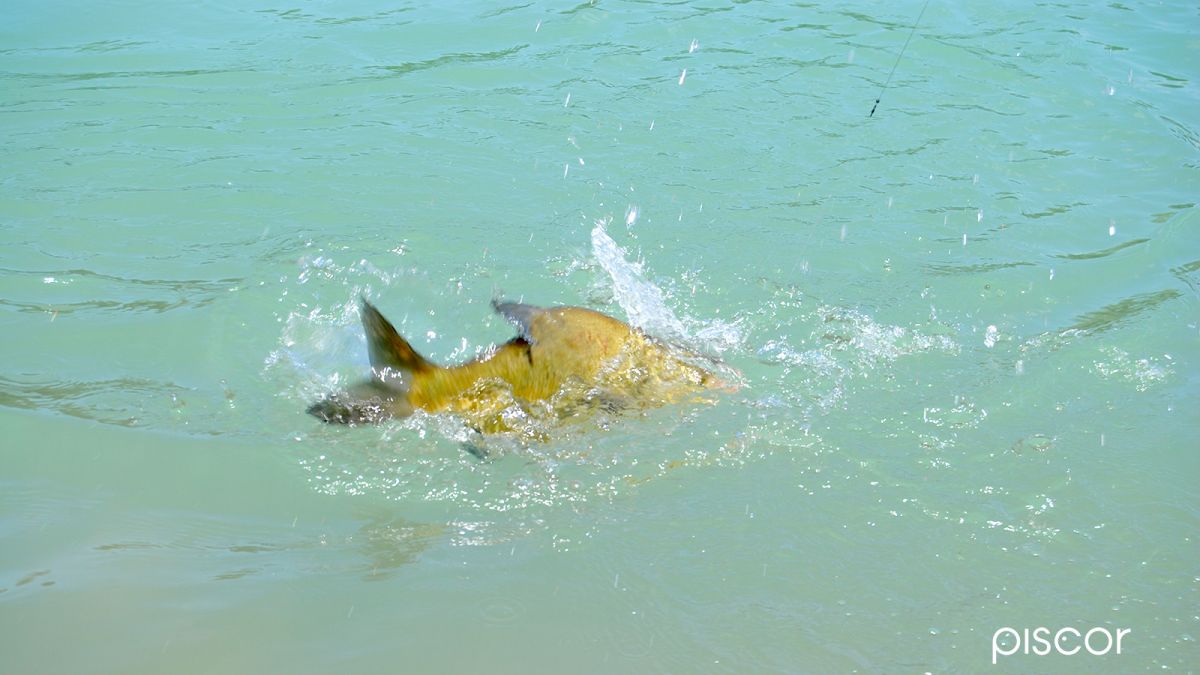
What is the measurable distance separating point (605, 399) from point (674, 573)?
97cm

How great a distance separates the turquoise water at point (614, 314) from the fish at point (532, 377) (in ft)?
0.35

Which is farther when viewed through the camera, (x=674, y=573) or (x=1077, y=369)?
(x=1077, y=369)

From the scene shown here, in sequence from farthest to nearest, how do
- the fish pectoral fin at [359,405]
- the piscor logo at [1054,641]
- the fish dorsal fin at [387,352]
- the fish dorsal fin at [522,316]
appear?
1. the fish dorsal fin at [522,316]
2. the fish pectoral fin at [359,405]
3. the fish dorsal fin at [387,352]
4. the piscor logo at [1054,641]

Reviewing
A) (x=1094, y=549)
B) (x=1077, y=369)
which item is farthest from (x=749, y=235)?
(x=1094, y=549)

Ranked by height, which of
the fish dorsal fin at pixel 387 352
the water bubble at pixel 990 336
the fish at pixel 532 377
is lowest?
the water bubble at pixel 990 336

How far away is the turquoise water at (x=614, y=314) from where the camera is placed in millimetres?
3084

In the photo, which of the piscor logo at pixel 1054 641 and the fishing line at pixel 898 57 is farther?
the fishing line at pixel 898 57

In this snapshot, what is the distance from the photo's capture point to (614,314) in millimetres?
5070

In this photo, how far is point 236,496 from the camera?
11.8 ft

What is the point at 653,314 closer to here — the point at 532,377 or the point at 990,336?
the point at 532,377

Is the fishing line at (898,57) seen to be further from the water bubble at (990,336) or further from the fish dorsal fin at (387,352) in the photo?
the fish dorsal fin at (387,352)

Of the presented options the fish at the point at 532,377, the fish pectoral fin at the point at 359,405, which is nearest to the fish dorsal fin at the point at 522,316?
the fish at the point at 532,377

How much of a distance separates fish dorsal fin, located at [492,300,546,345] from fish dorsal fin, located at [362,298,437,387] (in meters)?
0.50

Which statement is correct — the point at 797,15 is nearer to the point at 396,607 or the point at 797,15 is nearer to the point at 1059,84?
the point at 1059,84
